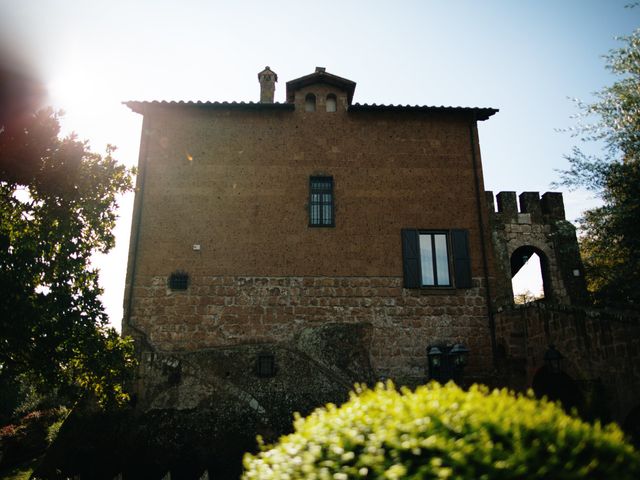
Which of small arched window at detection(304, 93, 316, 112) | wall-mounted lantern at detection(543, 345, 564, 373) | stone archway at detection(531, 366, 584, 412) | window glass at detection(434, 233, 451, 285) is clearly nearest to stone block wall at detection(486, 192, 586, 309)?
window glass at detection(434, 233, 451, 285)

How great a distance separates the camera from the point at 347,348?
35.1 ft

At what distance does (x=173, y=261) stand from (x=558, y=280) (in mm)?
12720

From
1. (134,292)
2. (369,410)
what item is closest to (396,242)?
(134,292)

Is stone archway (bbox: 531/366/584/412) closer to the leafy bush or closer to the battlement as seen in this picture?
the battlement

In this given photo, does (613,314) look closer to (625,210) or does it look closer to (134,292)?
(625,210)

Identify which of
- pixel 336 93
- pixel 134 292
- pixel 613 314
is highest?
pixel 336 93

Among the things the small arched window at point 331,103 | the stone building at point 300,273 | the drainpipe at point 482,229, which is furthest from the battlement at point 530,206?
the small arched window at point 331,103

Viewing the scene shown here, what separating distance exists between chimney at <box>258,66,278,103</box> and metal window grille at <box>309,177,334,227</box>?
352 centimetres

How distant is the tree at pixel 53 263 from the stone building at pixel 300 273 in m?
1.54

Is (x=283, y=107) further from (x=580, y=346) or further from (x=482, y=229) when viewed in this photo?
(x=580, y=346)

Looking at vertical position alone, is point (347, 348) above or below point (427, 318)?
below

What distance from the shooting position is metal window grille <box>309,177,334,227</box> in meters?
11.9

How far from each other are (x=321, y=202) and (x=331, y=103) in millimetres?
3221

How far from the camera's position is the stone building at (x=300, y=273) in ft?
32.0
